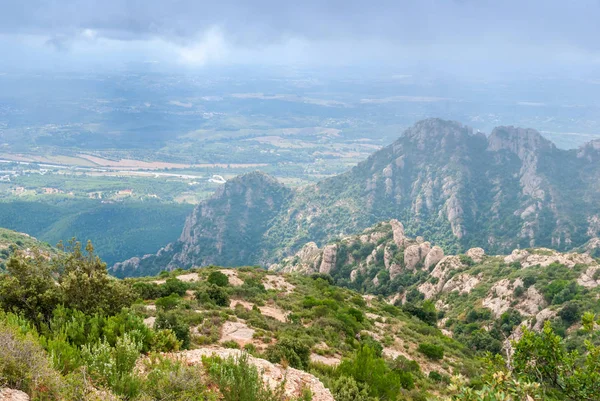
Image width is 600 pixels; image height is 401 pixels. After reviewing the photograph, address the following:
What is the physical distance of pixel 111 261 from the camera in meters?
164

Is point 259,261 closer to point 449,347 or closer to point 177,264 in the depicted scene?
point 177,264

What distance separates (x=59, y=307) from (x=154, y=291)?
14571 mm

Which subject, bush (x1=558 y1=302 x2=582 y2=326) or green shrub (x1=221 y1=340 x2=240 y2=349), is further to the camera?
bush (x1=558 y1=302 x2=582 y2=326)

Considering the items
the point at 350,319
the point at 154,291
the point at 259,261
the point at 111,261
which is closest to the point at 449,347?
the point at 350,319

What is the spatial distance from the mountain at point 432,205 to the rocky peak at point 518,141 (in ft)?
1.67

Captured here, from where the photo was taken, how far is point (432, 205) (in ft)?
540

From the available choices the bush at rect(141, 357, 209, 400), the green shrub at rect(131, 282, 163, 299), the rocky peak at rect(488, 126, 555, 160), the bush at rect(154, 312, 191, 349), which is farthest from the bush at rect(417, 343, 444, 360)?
the rocky peak at rect(488, 126, 555, 160)

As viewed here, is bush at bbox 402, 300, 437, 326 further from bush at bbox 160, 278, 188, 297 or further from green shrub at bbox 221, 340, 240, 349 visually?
green shrub at bbox 221, 340, 240, 349

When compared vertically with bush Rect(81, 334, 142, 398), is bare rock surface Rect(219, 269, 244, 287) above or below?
below

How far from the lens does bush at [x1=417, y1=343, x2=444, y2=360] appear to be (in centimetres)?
2703

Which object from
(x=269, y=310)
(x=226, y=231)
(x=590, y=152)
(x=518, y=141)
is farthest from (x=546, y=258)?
(x=518, y=141)

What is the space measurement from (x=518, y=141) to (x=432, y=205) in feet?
203

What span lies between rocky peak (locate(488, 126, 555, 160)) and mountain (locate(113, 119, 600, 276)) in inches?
20.1

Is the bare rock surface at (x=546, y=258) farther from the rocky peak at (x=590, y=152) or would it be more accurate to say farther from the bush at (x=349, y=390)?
the rocky peak at (x=590, y=152)
